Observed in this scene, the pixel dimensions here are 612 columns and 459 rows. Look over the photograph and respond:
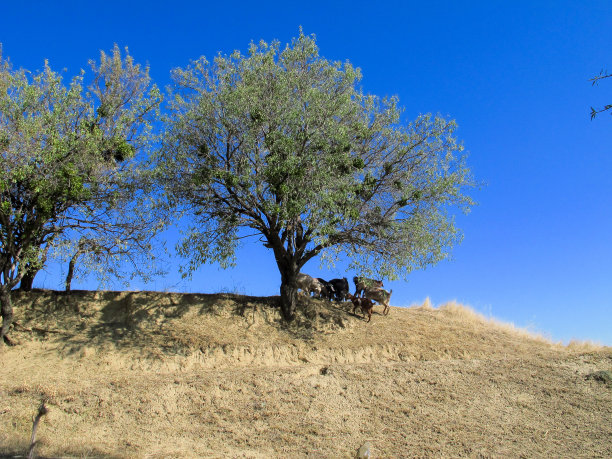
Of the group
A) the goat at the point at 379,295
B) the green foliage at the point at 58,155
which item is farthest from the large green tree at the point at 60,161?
the goat at the point at 379,295

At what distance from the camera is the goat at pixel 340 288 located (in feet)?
83.8

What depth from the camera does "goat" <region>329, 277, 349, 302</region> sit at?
83.8 feet

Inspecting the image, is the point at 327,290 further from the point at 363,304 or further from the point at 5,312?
the point at 5,312

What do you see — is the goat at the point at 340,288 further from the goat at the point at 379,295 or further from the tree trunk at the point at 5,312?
the tree trunk at the point at 5,312

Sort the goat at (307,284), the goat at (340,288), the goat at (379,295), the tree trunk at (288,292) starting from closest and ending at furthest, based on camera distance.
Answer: the tree trunk at (288,292)
the goat at (379,295)
the goat at (307,284)
the goat at (340,288)

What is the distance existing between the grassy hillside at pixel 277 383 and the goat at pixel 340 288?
1.62m

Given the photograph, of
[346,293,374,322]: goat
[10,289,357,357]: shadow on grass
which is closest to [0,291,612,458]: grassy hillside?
[10,289,357,357]: shadow on grass

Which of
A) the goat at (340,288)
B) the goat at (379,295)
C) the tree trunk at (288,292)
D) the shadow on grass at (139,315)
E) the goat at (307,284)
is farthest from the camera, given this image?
the goat at (340,288)

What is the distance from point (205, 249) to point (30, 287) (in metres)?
8.76

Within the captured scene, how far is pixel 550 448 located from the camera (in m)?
15.5

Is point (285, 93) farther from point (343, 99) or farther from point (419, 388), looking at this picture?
point (419, 388)

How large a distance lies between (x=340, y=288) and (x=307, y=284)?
1877mm

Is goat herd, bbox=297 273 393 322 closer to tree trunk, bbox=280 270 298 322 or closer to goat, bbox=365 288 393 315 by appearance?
goat, bbox=365 288 393 315

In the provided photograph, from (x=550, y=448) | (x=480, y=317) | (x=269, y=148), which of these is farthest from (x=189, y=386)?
(x=480, y=317)
